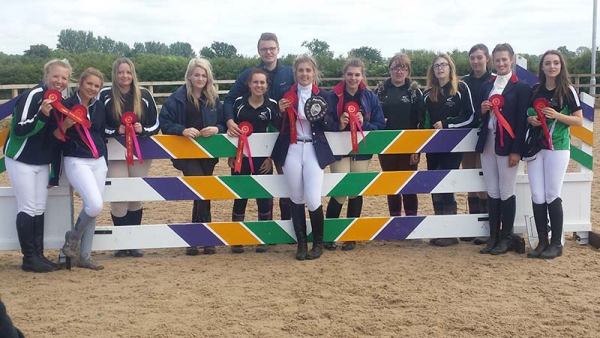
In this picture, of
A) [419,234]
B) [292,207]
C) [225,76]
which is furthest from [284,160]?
[225,76]

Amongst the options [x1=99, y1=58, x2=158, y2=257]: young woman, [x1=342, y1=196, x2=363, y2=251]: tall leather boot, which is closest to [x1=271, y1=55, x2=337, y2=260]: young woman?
[x1=342, y1=196, x2=363, y2=251]: tall leather boot

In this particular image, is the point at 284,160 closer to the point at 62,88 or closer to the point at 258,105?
the point at 258,105

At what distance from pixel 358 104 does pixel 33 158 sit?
2.72m

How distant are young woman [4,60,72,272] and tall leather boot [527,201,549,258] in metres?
4.02

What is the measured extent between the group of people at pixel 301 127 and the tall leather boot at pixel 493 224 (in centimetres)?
1

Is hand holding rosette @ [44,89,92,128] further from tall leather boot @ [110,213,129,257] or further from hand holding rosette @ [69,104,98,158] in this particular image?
tall leather boot @ [110,213,129,257]

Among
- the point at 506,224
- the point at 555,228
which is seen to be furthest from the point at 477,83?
the point at 555,228

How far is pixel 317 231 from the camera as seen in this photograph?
5.75m

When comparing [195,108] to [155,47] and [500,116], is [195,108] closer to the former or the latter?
[500,116]

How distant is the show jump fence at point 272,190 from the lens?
18.6 ft

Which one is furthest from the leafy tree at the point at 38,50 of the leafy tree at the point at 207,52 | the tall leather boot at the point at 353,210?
the tall leather boot at the point at 353,210

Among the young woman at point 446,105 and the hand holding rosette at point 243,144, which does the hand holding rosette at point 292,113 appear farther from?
the young woman at point 446,105

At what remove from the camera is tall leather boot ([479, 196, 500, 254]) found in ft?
19.2

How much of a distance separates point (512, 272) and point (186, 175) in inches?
115
